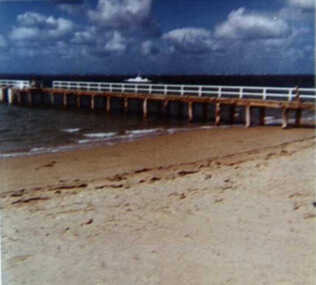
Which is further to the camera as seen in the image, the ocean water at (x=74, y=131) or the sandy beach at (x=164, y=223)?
the ocean water at (x=74, y=131)

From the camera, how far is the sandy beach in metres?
4.79

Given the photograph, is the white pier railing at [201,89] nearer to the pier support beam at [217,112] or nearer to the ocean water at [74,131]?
the pier support beam at [217,112]

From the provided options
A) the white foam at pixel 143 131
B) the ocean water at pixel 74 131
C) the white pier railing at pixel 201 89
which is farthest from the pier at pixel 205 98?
the white foam at pixel 143 131

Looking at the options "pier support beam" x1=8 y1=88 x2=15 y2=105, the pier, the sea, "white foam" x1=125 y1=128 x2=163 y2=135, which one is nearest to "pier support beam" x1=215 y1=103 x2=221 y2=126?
the pier

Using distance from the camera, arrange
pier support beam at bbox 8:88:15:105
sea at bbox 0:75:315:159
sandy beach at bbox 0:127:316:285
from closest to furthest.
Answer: sandy beach at bbox 0:127:316:285 → sea at bbox 0:75:315:159 → pier support beam at bbox 8:88:15:105

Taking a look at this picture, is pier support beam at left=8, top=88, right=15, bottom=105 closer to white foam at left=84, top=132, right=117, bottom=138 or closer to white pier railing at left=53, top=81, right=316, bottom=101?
white pier railing at left=53, top=81, right=316, bottom=101

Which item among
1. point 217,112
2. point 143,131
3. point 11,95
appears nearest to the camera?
point 143,131

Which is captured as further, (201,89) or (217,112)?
(201,89)

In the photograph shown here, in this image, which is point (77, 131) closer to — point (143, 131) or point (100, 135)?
point (100, 135)

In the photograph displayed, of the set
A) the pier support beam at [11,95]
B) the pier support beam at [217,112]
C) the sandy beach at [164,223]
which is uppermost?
the pier support beam at [11,95]

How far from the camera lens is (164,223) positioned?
6.26m

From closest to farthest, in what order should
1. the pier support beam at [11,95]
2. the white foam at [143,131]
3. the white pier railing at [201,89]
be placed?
1. the white pier railing at [201,89]
2. the white foam at [143,131]
3. the pier support beam at [11,95]

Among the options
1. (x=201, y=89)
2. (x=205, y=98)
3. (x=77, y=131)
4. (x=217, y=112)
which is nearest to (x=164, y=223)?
(x=77, y=131)

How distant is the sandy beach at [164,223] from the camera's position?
188 inches
